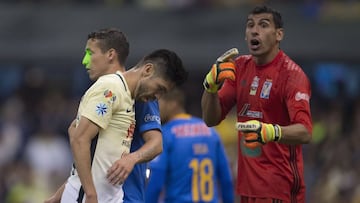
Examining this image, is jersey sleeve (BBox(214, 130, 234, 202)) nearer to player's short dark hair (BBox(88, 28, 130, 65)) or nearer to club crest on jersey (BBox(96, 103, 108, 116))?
player's short dark hair (BBox(88, 28, 130, 65))

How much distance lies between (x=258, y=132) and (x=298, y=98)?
563 millimetres

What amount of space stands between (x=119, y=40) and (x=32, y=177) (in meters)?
9.92

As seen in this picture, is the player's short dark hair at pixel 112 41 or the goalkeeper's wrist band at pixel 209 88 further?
the goalkeeper's wrist band at pixel 209 88

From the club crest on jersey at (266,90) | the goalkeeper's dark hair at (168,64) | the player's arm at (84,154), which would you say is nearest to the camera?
the player's arm at (84,154)

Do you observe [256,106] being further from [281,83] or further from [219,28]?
[219,28]

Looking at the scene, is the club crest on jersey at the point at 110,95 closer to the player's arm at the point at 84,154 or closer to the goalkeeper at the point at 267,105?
the player's arm at the point at 84,154

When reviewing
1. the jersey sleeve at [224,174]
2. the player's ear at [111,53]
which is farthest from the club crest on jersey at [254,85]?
the jersey sleeve at [224,174]

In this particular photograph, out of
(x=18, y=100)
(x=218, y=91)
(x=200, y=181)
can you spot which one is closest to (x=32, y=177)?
(x=18, y=100)

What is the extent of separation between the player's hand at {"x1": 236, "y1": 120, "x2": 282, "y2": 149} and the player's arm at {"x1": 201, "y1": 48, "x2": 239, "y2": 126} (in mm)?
428

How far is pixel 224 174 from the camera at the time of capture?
12.4 meters

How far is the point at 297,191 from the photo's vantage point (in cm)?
969

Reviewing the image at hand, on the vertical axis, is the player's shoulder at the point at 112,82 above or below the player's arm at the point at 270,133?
above

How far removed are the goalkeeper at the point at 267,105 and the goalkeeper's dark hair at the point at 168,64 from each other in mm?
308

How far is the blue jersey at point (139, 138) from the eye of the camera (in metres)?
9.23
